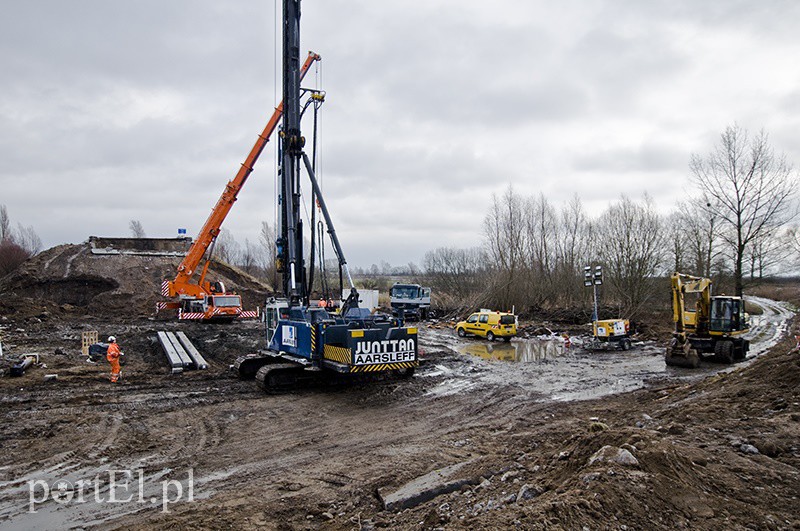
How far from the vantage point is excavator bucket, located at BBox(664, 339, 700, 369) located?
1752 cm

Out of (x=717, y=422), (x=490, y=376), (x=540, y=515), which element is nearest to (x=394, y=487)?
(x=540, y=515)

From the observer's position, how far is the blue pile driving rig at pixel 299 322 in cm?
1183

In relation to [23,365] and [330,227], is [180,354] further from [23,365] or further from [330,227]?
[330,227]

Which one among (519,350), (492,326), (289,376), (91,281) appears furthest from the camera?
(91,281)

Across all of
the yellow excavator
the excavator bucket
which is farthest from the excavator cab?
the excavator bucket

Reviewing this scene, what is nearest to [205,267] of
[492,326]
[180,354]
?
[180,354]

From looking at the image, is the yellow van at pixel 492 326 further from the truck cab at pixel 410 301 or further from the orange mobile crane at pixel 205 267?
the orange mobile crane at pixel 205 267

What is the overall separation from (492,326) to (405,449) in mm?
19304

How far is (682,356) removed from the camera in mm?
17594

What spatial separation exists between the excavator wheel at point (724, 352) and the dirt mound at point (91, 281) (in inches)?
1240

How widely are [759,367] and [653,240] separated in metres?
28.7

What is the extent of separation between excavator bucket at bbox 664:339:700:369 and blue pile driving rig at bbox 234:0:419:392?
32.6 ft

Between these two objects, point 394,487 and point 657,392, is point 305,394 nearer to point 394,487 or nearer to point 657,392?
point 394,487

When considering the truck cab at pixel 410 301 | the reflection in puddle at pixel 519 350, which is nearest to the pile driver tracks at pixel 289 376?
the reflection in puddle at pixel 519 350
